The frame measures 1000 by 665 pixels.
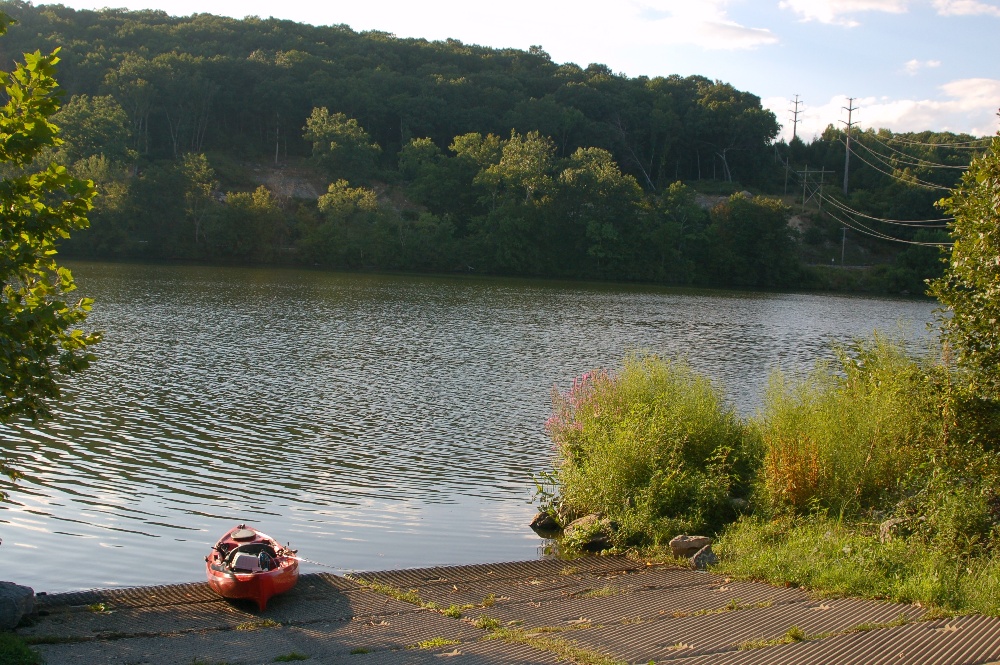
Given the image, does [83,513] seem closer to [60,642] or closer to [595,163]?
[60,642]

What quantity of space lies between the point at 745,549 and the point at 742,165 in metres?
148

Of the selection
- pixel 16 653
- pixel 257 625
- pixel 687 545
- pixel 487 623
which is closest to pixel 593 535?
pixel 687 545

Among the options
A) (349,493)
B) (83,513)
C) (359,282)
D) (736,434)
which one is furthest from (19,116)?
(359,282)

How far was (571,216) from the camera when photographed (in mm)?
112938

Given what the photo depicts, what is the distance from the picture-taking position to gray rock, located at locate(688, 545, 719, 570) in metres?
14.6

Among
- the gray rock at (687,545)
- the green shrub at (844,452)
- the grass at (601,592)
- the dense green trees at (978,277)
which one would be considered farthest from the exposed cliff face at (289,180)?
the dense green trees at (978,277)

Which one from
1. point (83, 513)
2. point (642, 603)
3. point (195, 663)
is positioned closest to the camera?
point (195, 663)

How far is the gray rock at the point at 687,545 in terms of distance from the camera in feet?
50.0

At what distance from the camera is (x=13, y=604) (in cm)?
1096

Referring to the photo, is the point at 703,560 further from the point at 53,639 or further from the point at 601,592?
the point at 53,639

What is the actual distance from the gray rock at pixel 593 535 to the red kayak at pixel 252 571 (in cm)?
563

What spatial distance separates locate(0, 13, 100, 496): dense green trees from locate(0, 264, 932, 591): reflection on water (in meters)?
5.59

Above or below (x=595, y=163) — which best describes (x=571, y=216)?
below

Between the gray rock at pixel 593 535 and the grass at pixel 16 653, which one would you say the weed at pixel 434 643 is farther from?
the gray rock at pixel 593 535
